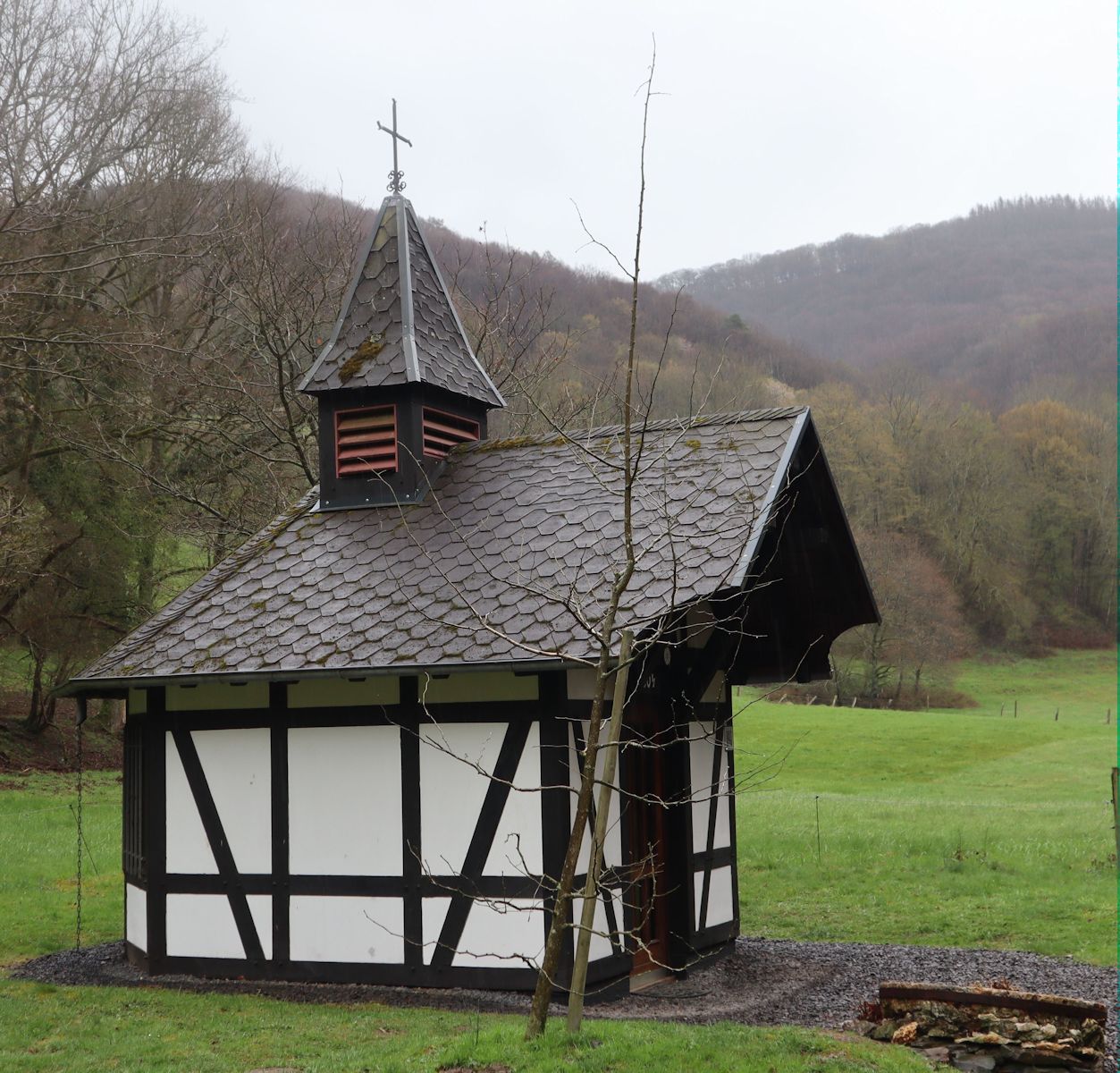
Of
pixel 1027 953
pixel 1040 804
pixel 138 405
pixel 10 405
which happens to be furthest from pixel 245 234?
pixel 1040 804

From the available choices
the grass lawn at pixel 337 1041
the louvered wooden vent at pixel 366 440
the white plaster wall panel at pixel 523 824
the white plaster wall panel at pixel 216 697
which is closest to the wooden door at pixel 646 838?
the white plaster wall panel at pixel 523 824

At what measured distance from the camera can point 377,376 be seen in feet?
39.7

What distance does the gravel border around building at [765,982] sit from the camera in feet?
29.8

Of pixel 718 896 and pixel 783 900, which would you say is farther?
pixel 783 900

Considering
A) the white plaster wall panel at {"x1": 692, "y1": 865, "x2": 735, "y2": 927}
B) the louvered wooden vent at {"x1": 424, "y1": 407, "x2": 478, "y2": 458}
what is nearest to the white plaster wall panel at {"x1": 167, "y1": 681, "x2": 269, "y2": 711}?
the louvered wooden vent at {"x1": 424, "y1": 407, "x2": 478, "y2": 458}

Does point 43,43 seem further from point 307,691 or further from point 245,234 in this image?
point 307,691

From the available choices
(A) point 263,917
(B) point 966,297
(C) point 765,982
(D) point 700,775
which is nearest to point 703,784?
(D) point 700,775

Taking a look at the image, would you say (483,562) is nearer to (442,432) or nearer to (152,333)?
(442,432)

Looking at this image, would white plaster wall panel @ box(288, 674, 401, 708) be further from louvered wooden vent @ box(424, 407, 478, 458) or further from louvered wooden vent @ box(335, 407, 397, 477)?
louvered wooden vent @ box(424, 407, 478, 458)

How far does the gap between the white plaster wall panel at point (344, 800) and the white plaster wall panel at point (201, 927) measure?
0.79 meters

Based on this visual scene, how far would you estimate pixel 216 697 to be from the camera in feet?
34.6

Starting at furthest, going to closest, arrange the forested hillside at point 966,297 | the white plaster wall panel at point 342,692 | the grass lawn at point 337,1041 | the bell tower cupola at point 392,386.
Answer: the forested hillside at point 966,297 < the bell tower cupola at point 392,386 < the white plaster wall panel at point 342,692 < the grass lawn at point 337,1041

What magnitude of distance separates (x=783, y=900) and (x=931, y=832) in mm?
4343

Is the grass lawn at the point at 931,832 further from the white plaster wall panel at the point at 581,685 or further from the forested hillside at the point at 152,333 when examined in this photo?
the forested hillside at the point at 152,333
